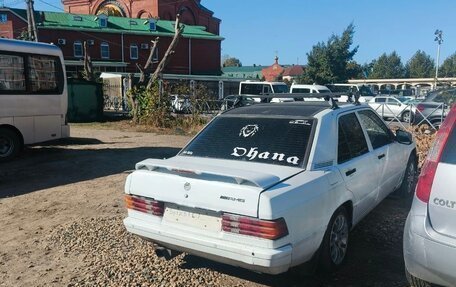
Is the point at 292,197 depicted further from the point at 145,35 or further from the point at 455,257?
the point at 145,35

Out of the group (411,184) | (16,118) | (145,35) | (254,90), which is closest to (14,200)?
(16,118)

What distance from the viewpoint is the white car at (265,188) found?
10.5 ft

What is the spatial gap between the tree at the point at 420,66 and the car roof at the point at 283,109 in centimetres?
12382

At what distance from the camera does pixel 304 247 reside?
11.1 feet

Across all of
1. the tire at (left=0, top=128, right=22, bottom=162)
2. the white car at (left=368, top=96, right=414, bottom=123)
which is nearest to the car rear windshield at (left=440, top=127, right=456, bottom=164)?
the tire at (left=0, top=128, right=22, bottom=162)

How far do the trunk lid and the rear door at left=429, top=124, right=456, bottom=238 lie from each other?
3.67 ft

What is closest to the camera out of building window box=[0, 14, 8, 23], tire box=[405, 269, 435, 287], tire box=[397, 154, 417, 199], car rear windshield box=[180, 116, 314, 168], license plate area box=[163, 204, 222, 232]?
tire box=[405, 269, 435, 287]

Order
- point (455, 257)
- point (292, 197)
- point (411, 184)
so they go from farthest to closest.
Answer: point (411, 184) → point (292, 197) → point (455, 257)

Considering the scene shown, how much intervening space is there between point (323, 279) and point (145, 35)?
1916 inches

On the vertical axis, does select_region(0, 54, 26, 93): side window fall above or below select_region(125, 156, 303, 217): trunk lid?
above

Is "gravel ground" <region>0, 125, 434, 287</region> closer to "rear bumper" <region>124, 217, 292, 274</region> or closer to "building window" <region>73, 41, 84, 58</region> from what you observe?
"rear bumper" <region>124, 217, 292, 274</region>

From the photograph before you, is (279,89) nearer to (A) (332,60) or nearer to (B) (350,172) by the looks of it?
(B) (350,172)

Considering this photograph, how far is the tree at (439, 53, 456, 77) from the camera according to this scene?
11019 cm

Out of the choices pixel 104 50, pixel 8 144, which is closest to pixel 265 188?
pixel 8 144
